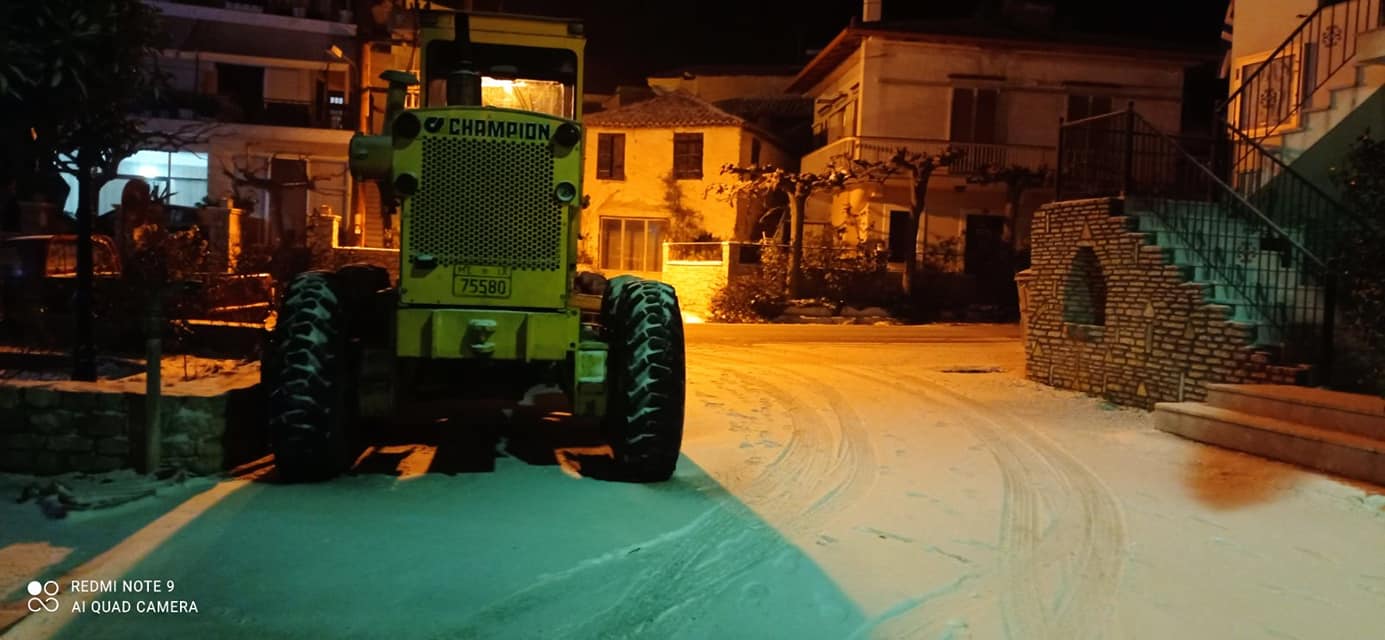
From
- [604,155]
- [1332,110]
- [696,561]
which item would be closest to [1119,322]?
[1332,110]

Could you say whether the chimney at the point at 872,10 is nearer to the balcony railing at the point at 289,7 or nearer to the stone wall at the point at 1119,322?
the balcony railing at the point at 289,7

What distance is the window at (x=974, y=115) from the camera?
2902 cm

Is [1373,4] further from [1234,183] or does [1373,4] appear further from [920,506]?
[920,506]

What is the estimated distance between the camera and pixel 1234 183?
13.8 meters

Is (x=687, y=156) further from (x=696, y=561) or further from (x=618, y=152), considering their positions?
(x=696, y=561)

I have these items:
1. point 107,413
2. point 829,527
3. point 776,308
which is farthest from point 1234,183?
point 107,413

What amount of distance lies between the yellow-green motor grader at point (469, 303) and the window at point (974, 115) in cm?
2407

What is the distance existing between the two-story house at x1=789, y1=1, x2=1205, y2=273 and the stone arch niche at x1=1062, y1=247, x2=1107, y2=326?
1547cm

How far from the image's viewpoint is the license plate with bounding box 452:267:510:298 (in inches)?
258

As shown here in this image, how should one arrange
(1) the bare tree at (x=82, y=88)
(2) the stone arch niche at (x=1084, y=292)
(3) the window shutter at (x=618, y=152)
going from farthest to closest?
(3) the window shutter at (x=618, y=152) → (2) the stone arch niche at (x=1084, y=292) → (1) the bare tree at (x=82, y=88)

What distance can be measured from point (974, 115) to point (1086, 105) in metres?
3.61

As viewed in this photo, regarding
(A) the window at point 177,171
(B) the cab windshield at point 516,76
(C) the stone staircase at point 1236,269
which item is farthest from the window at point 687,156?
(B) the cab windshield at point 516,76

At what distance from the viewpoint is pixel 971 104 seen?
29.0m

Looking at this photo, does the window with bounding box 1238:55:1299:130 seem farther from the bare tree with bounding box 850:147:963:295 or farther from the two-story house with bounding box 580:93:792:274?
the two-story house with bounding box 580:93:792:274
